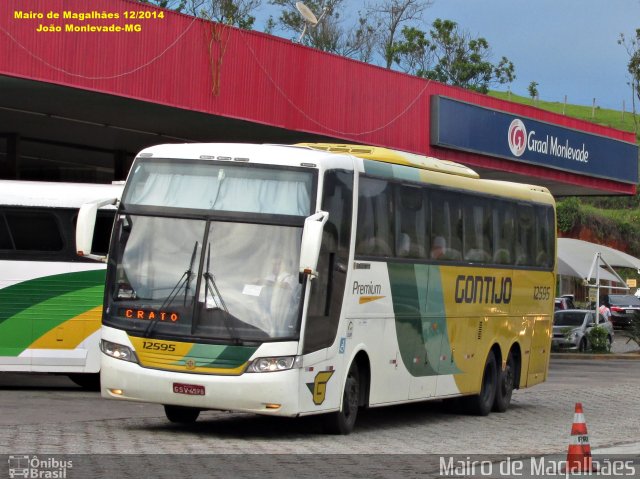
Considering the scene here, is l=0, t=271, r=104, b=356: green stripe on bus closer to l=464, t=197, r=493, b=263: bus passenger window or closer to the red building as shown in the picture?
the red building

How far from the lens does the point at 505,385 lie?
20359mm

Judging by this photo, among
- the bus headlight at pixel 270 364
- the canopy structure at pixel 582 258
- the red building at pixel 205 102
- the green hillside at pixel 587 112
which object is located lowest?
the bus headlight at pixel 270 364

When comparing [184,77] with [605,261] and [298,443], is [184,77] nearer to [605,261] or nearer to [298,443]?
[298,443]

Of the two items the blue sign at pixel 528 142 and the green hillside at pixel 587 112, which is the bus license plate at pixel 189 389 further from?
the green hillside at pixel 587 112

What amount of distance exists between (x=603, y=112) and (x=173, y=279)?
134185 mm

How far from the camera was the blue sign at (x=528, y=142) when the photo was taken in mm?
33688

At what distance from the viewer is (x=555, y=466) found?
489 inches

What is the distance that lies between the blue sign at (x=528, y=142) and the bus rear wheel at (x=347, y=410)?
18.4m

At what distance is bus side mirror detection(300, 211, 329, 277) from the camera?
13.1m

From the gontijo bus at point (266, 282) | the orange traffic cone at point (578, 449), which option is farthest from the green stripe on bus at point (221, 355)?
the orange traffic cone at point (578, 449)

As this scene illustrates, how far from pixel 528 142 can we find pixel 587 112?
106m

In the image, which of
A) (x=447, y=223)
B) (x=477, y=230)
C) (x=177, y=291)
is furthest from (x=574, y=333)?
(x=177, y=291)

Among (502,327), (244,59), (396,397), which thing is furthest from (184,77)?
(396,397)

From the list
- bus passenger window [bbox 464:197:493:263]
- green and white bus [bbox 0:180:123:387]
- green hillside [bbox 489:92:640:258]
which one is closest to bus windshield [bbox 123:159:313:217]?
bus passenger window [bbox 464:197:493:263]
